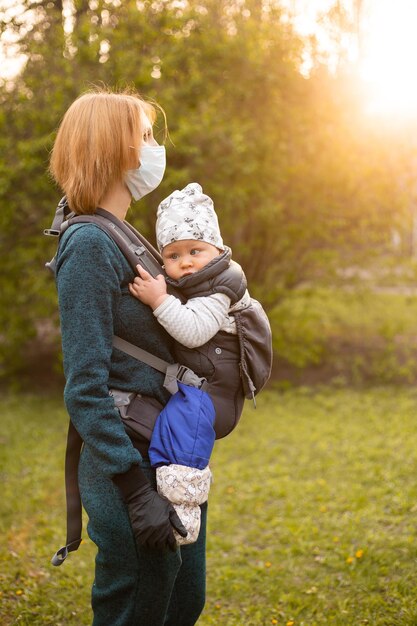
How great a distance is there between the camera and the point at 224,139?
8.67 m

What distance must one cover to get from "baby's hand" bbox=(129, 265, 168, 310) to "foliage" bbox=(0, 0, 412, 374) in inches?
240

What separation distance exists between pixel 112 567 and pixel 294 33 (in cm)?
830

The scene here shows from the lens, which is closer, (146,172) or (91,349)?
(91,349)

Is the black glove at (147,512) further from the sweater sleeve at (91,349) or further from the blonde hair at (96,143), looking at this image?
the blonde hair at (96,143)

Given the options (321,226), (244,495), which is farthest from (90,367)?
(321,226)

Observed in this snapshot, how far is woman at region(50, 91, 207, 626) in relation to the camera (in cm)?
218

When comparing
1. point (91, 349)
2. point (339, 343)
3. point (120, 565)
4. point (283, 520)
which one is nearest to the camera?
point (91, 349)

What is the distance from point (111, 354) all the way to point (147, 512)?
479 mm

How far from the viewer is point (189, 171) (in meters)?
8.77

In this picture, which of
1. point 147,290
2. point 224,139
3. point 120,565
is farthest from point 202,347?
point 224,139

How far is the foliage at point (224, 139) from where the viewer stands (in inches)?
331

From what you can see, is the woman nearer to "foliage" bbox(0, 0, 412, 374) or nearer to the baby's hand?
the baby's hand

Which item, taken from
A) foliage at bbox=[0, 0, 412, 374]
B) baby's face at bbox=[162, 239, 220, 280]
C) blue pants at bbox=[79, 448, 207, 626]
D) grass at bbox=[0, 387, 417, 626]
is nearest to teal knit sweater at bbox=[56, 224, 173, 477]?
blue pants at bbox=[79, 448, 207, 626]

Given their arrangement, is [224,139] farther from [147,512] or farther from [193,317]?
[147,512]
